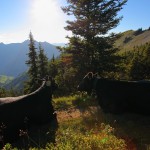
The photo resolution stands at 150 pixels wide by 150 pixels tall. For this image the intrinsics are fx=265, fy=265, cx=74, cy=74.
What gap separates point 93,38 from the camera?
26.3m

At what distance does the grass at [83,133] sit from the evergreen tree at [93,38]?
6.51 m

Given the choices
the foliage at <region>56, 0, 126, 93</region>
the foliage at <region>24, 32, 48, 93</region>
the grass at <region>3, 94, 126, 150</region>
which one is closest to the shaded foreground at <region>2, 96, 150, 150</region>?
the grass at <region>3, 94, 126, 150</region>

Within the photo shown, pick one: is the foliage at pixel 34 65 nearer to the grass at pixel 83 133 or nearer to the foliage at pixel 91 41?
the foliage at pixel 91 41

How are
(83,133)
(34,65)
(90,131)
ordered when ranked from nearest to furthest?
(90,131), (83,133), (34,65)

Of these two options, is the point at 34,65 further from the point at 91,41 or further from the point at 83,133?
the point at 83,133

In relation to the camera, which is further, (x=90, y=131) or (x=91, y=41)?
(x=91, y=41)

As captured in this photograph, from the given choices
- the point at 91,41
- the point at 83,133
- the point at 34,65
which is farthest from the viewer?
the point at 34,65

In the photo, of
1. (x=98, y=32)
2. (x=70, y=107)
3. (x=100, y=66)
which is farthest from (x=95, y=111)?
(x=98, y=32)

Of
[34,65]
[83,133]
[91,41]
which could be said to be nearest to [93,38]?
[91,41]

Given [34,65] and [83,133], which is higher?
[34,65]

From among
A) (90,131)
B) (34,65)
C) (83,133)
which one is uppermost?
(34,65)

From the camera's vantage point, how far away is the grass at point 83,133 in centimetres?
750

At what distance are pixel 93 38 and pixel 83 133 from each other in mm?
16591

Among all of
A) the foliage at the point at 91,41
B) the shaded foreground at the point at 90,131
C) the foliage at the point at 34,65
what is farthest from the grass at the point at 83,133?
the foliage at the point at 34,65
